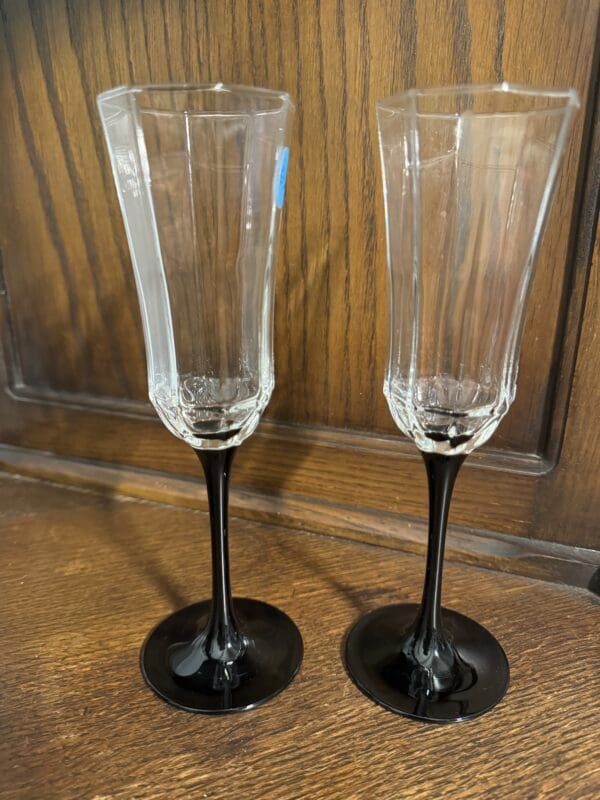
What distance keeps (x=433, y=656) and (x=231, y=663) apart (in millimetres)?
133

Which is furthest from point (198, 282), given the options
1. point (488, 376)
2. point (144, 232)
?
point (488, 376)

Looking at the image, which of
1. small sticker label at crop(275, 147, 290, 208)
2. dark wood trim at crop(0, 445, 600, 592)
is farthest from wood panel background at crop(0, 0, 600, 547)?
small sticker label at crop(275, 147, 290, 208)

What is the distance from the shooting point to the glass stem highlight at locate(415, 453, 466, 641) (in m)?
0.38

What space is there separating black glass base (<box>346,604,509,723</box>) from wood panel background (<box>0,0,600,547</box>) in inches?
4.2

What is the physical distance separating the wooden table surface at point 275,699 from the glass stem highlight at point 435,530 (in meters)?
0.06

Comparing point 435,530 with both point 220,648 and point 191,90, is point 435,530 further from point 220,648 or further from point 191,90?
point 191,90

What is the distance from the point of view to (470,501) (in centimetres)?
51

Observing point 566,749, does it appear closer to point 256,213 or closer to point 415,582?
point 415,582

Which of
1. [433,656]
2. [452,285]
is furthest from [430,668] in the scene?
[452,285]

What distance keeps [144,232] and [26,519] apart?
1.16ft

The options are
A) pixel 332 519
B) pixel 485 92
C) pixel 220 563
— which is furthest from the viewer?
pixel 332 519

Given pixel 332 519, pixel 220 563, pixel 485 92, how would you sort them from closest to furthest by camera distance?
1. pixel 485 92
2. pixel 220 563
3. pixel 332 519

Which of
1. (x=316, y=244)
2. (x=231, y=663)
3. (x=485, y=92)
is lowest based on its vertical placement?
(x=231, y=663)

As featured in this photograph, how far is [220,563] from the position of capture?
408 millimetres
